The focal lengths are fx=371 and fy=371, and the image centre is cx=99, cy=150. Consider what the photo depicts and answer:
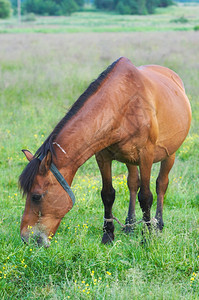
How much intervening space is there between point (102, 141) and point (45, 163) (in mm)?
607

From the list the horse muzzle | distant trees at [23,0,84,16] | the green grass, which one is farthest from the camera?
distant trees at [23,0,84,16]

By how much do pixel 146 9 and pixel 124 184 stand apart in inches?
2715

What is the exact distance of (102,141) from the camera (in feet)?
11.1

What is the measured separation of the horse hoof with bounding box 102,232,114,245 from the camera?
4.04 metres

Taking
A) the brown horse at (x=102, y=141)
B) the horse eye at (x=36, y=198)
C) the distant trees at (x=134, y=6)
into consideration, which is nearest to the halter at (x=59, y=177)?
the brown horse at (x=102, y=141)

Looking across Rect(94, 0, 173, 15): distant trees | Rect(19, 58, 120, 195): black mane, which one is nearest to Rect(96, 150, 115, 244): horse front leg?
Rect(19, 58, 120, 195): black mane

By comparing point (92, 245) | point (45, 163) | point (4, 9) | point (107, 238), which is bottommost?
point (107, 238)

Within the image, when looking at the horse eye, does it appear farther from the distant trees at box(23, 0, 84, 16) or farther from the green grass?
the distant trees at box(23, 0, 84, 16)

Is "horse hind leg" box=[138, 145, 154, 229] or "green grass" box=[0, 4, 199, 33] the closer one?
"horse hind leg" box=[138, 145, 154, 229]

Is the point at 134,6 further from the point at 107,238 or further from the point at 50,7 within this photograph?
the point at 107,238

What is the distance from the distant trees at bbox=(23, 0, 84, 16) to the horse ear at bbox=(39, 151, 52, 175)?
70890mm

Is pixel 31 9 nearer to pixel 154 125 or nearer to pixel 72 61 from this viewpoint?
pixel 72 61

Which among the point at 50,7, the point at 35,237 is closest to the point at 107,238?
the point at 35,237

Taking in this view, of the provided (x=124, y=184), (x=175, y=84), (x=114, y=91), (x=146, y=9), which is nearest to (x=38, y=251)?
(x=114, y=91)
